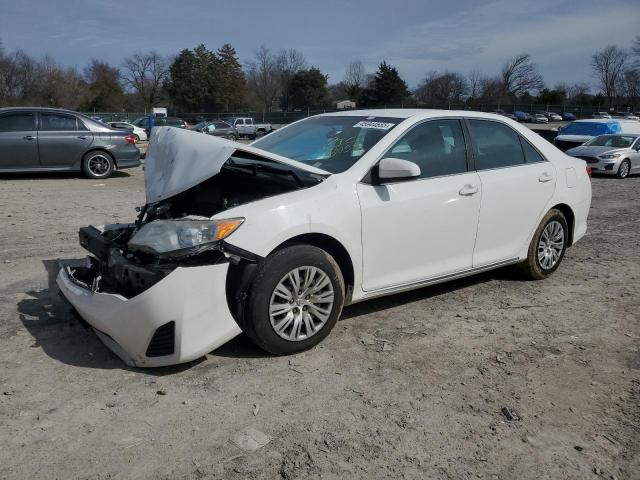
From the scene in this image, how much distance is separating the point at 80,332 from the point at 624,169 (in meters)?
16.5

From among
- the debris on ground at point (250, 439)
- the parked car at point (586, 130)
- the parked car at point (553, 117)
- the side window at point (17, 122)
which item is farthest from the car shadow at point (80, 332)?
the parked car at point (553, 117)

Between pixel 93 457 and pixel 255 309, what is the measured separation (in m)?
1.20

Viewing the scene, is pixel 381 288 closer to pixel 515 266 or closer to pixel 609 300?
pixel 515 266

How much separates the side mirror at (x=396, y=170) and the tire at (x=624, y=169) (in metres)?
14.7

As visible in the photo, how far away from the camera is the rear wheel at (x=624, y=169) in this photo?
644 inches

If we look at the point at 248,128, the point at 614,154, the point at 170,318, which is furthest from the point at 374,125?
the point at 248,128

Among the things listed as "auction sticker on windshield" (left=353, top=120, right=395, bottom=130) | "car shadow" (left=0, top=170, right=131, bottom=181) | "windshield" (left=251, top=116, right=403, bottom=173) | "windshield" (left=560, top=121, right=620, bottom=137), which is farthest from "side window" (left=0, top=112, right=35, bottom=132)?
"windshield" (left=560, top=121, right=620, bottom=137)

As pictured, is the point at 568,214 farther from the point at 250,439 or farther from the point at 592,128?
the point at 592,128

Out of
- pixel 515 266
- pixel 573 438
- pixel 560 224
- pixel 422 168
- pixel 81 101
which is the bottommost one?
pixel 573 438

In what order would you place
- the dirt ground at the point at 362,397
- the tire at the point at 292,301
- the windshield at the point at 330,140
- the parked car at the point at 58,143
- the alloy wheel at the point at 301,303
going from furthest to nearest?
the parked car at the point at 58,143 < the windshield at the point at 330,140 < the alloy wheel at the point at 301,303 < the tire at the point at 292,301 < the dirt ground at the point at 362,397

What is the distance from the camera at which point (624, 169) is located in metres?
16.5

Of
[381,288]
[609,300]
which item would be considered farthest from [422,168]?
[609,300]

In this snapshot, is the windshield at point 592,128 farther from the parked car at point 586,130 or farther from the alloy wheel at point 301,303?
the alloy wheel at point 301,303

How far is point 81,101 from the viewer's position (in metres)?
67.9
